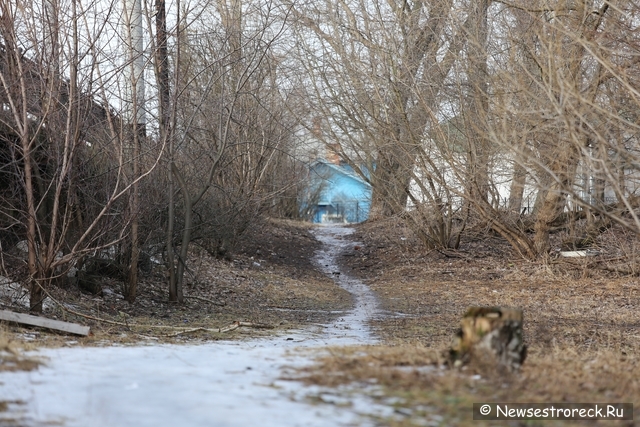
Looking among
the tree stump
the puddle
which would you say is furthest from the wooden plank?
the tree stump

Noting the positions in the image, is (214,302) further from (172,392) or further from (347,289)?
(172,392)

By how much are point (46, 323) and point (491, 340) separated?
197 inches

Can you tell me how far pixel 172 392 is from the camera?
4742 mm

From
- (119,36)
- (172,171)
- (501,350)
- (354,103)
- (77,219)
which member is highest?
(354,103)

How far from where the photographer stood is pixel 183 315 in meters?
11.5

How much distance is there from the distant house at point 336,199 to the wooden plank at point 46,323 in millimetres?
31248

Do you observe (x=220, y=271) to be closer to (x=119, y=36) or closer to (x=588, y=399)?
(x=119, y=36)

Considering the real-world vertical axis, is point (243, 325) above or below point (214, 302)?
below

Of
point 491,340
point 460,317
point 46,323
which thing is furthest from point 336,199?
point 491,340

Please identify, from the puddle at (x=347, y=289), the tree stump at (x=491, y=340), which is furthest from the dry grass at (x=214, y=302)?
the tree stump at (x=491, y=340)

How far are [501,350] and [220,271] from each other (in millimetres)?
12289

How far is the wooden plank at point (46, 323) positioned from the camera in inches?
320

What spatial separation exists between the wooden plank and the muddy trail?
A: 1.48m

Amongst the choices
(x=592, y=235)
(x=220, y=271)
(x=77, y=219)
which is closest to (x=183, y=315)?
(x=77, y=219)
